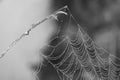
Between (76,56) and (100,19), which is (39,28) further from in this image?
(100,19)

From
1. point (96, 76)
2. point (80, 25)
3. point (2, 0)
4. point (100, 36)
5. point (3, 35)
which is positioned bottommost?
point (96, 76)

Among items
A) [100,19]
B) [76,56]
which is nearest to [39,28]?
[76,56]

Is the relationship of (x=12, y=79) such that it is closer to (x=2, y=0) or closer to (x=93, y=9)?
(x=2, y=0)

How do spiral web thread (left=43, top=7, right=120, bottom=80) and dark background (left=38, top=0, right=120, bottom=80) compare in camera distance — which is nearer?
spiral web thread (left=43, top=7, right=120, bottom=80)

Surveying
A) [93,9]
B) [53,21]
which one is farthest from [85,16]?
[53,21]

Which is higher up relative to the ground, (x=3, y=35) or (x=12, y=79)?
(x=3, y=35)
